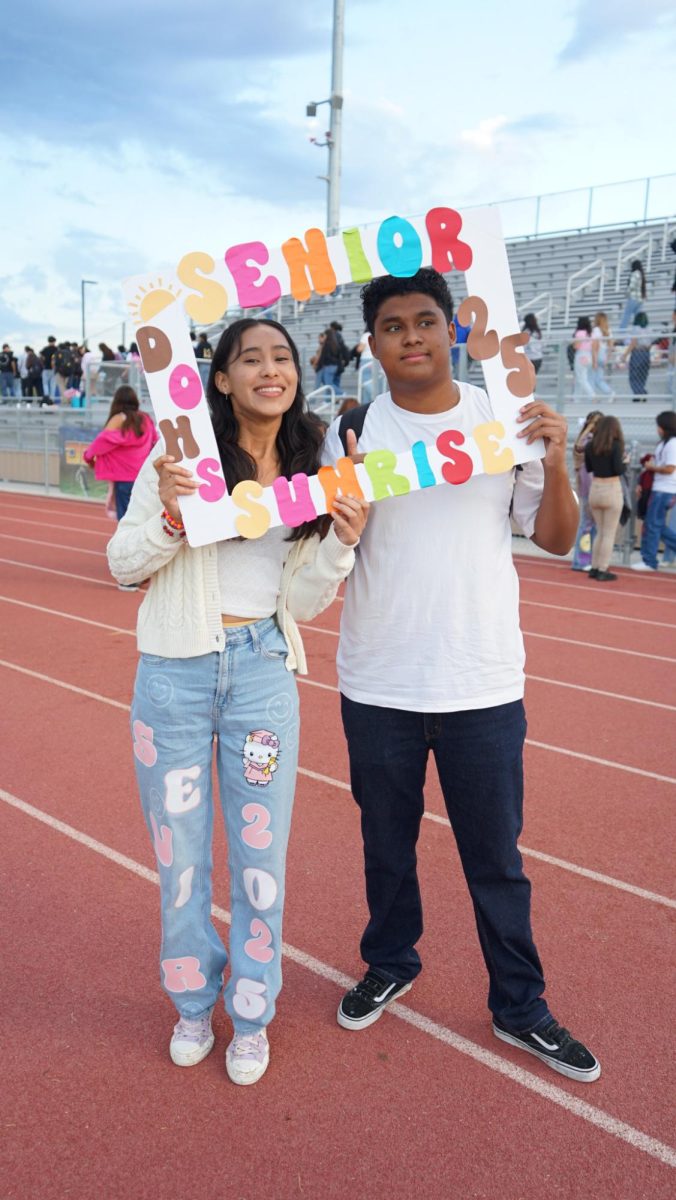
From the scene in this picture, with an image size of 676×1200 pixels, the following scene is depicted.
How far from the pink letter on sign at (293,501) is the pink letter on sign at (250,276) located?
44 cm

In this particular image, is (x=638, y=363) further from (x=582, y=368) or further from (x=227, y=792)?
(x=227, y=792)

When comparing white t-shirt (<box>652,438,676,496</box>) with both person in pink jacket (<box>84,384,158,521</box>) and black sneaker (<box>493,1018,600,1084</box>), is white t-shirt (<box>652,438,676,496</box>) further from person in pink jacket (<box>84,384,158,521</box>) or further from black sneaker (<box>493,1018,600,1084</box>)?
black sneaker (<box>493,1018,600,1084</box>)

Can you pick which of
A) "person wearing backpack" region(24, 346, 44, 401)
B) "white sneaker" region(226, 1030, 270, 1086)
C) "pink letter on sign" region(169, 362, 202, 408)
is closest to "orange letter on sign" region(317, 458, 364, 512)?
"pink letter on sign" region(169, 362, 202, 408)

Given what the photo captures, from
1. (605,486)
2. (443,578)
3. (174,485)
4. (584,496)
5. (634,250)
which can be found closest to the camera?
(174,485)

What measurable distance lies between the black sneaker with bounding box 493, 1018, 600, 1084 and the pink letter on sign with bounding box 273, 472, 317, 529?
62.8 inches

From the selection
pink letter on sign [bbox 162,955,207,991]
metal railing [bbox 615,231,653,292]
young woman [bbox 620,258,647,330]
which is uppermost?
metal railing [bbox 615,231,653,292]

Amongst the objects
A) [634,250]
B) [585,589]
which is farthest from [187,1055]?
[634,250]

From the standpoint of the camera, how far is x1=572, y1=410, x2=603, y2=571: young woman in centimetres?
1143

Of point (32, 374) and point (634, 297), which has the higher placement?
point (634, 297)

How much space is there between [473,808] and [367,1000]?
739 millimetres

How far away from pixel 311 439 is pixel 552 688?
4.33 metres

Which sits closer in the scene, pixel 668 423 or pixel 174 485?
pixel 174 485

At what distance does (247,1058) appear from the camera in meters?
2.64

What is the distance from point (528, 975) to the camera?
2760 millimetres
